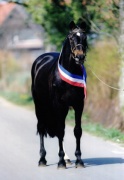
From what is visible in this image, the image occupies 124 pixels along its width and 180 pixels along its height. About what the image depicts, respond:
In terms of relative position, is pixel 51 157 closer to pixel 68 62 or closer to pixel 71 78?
pixel 71 78

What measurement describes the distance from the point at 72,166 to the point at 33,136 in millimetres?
4345

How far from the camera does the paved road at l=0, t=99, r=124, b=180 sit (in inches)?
378

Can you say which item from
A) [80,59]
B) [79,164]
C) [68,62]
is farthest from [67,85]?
[79,164]

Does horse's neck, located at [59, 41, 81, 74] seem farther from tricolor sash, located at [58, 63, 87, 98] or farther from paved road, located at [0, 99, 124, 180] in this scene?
paved road, located at [0, 99, 124, 180]

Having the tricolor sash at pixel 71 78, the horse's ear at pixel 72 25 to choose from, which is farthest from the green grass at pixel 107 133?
the horse's ear at pixel 72 25

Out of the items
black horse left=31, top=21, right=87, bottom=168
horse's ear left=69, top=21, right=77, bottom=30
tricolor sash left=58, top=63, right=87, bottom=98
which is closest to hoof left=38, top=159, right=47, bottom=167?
black horse left=31, top=21, right=87, bottom=168

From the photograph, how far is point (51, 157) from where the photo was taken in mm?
11461

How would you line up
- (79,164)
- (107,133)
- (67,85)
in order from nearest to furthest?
(79,164), (67,85), (107,133)

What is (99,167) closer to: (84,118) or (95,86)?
(84,118)

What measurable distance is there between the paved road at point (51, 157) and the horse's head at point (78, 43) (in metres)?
1.70

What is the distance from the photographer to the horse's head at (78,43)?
9703 millimetres

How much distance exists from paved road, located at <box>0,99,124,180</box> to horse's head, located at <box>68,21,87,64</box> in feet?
5.58

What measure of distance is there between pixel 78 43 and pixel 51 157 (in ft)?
8.24

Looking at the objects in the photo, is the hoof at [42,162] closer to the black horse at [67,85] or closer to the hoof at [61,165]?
the black horse at [67,85]
